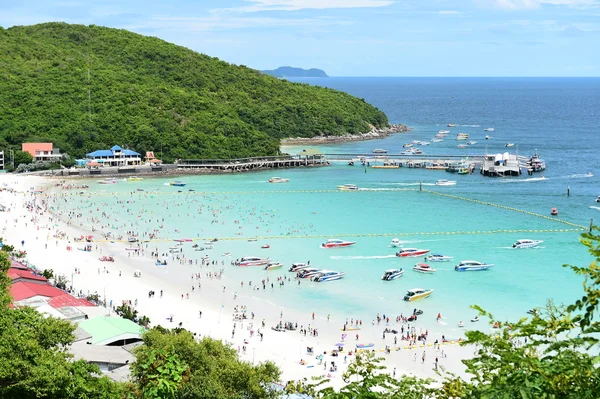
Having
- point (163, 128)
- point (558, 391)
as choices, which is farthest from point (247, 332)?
point (163, 128)

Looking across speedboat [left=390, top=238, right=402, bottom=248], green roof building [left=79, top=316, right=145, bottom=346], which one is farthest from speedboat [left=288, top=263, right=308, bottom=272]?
green roof building [left=79, top=316, right=145, bottom=346]

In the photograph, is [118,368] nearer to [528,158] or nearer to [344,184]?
[344,184]

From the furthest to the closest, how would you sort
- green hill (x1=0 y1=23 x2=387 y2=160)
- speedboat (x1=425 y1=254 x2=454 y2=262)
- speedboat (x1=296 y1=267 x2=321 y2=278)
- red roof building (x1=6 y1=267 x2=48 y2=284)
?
green hill (x1=0 y1=23 x2=387 y2=160)
speedboat (x1=425 y1=254 x2=454 y2=262)
speedboat (x1=296 y1=267 x2=321 y2=278)
red roof building (x1=6 y1=267 x2=48 y2=284)

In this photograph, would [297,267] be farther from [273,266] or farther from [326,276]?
[326,276]

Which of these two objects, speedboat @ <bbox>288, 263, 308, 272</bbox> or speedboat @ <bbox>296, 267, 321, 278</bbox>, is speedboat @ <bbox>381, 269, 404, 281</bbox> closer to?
speedboat @ <bbox>296, 267, 321, 278</bbox>

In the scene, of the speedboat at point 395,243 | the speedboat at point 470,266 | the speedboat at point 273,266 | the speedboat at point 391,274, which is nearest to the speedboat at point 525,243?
the speedboat at point 470,266

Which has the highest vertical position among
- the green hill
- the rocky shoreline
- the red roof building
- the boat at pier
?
the green hill

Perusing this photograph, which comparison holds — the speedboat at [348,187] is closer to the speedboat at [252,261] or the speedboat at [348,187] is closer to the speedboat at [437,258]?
the speedboat at [437,258]
